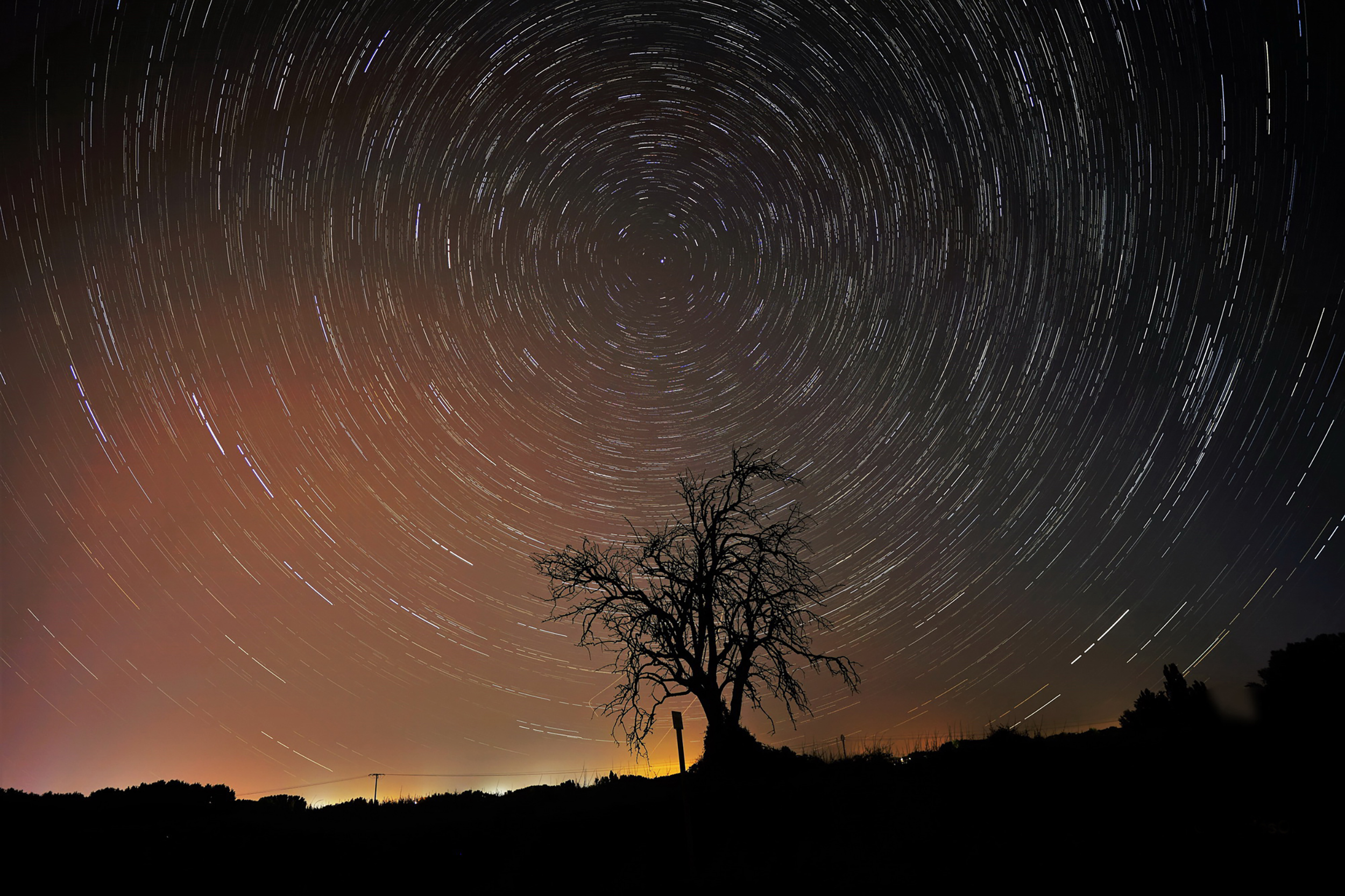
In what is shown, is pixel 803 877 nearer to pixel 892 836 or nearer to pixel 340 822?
pixel 892 836

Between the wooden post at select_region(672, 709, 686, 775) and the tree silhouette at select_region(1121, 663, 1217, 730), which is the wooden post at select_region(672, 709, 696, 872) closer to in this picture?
the wooden post at select_region(672, 709, 686, 775)

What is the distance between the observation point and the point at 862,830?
10.8 meters

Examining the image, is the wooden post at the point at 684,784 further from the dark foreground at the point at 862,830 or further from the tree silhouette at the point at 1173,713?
the tree silhouette at the point at 1173,713

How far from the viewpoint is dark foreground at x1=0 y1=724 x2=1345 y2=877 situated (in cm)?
848

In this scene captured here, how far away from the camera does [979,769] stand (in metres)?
11.4

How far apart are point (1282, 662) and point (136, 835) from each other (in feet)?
144

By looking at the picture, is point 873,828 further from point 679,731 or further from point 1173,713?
point 1173,713

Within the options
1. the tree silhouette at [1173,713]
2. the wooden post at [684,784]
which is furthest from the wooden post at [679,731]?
the tree silhouette at [1173,713]

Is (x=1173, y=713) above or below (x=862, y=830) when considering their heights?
above

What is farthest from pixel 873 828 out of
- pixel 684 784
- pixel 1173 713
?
pixel 1173 713

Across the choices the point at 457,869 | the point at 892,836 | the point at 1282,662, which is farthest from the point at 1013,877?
the point at 1282,662

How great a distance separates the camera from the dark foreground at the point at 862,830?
27.8 feet

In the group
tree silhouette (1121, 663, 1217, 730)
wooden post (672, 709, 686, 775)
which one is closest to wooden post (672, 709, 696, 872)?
wooden post (672, 709, 686, 775)

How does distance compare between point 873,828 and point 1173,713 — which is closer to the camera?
point 873,828
